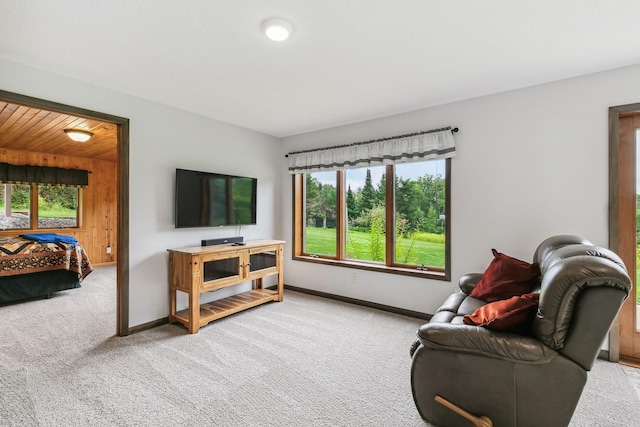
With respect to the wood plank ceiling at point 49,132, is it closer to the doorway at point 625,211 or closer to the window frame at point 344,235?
the window frame at point 344,235

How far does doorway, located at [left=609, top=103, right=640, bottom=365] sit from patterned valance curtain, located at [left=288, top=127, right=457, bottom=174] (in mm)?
1283

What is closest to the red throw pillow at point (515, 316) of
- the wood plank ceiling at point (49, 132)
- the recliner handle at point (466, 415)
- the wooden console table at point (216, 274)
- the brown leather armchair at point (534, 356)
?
the brown leather armchair at point (534, 356)

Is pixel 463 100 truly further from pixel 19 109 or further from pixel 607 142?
pixel 19 109

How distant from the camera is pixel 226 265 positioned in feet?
11.1

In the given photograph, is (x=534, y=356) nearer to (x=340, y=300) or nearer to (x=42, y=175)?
(x=340, y=300)

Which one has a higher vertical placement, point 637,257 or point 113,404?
point 637,257

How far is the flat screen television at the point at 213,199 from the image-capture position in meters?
3.34

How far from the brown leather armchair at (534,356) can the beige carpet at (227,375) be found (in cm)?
38

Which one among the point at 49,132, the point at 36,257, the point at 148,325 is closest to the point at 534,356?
the point at 148,325

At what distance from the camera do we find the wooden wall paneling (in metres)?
6.29

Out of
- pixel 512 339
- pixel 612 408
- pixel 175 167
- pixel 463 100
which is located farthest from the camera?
pixel 175 167

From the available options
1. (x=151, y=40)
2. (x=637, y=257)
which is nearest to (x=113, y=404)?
(x=151, y=40)

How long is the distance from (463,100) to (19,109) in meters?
4.80

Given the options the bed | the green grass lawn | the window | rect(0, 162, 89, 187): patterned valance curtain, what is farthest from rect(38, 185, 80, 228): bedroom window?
the green grass lawn
